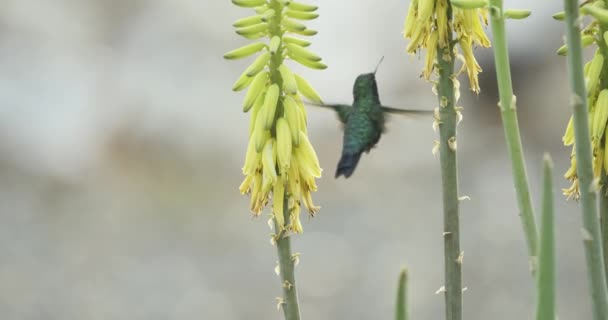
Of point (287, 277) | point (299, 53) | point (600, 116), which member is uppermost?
point (299, 53)

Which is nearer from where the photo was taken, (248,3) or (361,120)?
(248,3)

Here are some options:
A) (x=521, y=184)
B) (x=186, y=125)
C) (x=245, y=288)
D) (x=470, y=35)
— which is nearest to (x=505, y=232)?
(x=245, y=288)

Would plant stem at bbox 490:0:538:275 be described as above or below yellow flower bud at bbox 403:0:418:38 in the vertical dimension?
below

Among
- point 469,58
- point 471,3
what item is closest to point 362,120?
point 469,58

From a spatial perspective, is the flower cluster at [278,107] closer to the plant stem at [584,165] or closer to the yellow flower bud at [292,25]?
the yellow flower bud at [292,25]

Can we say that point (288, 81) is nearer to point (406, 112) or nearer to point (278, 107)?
point (278, 107)

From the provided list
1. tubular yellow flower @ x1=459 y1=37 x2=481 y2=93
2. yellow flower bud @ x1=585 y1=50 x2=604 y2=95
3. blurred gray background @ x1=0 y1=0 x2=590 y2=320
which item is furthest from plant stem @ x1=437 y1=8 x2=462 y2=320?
blurred gray background @ x1=0 y1=0 x2=590 y2=320

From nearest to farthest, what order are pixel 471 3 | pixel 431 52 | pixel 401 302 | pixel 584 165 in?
1. pixel 401 302
2. pixel 584 165
3. pixel 471 3
4. pixel 431 52

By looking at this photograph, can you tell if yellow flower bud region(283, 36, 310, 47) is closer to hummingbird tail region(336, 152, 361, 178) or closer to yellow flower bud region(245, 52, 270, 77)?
yellow flower bud region(245, 52, 270, 77)
